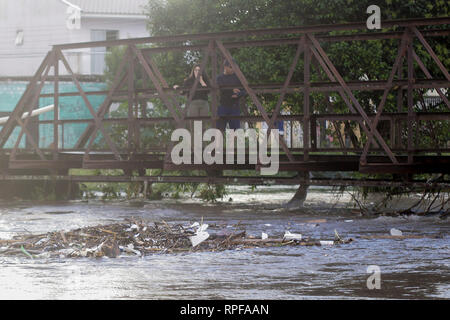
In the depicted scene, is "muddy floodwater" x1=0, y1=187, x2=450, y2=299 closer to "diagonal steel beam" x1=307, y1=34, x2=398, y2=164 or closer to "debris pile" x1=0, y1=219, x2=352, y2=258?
"debris pile" x1=0, y1=219, x2=352, y2=258

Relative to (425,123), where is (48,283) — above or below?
below

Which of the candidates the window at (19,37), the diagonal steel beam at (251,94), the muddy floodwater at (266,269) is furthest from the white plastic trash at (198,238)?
the window at (19,37)

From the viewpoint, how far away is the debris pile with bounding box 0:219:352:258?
31.4ft

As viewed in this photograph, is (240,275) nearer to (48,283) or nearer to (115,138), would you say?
(48,283)

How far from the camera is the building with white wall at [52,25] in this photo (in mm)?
41375

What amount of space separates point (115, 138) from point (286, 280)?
1285 centimetres

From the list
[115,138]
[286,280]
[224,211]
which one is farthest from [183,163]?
[286,280]

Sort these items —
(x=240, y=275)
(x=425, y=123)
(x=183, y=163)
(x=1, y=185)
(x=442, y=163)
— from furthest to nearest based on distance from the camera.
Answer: (x=1, y=185) < (x=425, y=123) < (x=183, y=163) < (x=442, y=163) < (x=240, y=275)

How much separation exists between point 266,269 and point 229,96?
701 cm

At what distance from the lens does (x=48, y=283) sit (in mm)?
7637

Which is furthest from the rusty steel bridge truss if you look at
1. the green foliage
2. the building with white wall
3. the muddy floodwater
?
the building with white wall

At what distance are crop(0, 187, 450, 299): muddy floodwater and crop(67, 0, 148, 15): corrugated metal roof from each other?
95.9ft

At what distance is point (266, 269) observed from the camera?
845 cm

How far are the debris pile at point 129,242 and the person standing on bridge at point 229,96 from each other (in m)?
4.33
